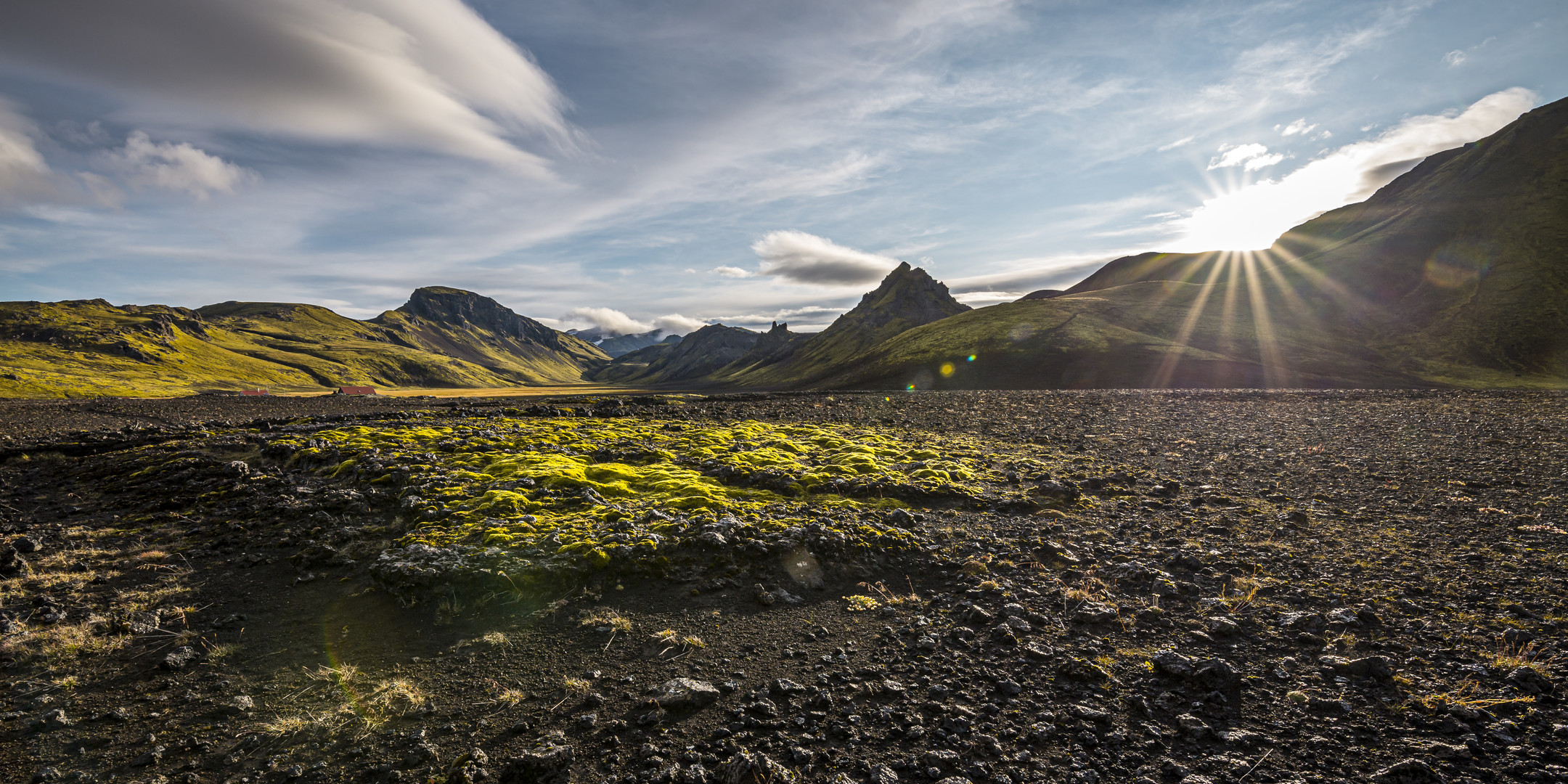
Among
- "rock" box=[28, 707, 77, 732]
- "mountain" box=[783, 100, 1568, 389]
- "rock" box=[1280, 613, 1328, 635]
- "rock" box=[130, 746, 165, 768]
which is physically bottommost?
"rock" box=[1280, 613, 1328, 635]

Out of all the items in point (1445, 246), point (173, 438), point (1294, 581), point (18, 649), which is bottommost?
point (1294, 581)

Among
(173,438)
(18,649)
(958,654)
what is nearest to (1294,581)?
(958,654)

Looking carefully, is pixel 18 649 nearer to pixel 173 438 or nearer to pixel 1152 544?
pixel 1152 544

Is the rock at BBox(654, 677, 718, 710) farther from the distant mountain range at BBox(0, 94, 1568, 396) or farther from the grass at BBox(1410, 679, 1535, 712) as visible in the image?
the distant mountain range at BBox(0, 94, 1568, 396)

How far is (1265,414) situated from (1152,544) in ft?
139

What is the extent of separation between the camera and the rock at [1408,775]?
717 cm

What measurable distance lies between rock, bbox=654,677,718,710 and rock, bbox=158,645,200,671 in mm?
9532

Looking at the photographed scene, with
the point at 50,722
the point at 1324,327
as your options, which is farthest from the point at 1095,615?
the point at 1324,327

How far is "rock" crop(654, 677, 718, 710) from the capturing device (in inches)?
366

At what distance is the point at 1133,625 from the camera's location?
11.5m

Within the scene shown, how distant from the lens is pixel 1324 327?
150375 mm

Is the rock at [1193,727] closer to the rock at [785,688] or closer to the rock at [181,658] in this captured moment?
the rock at [785,688]

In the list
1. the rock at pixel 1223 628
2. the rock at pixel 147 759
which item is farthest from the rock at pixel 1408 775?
the rock at pixel 147 759

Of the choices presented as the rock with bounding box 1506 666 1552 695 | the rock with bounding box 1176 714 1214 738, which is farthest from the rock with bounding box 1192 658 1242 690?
the rock with bounding box 1506 666 1552 695
